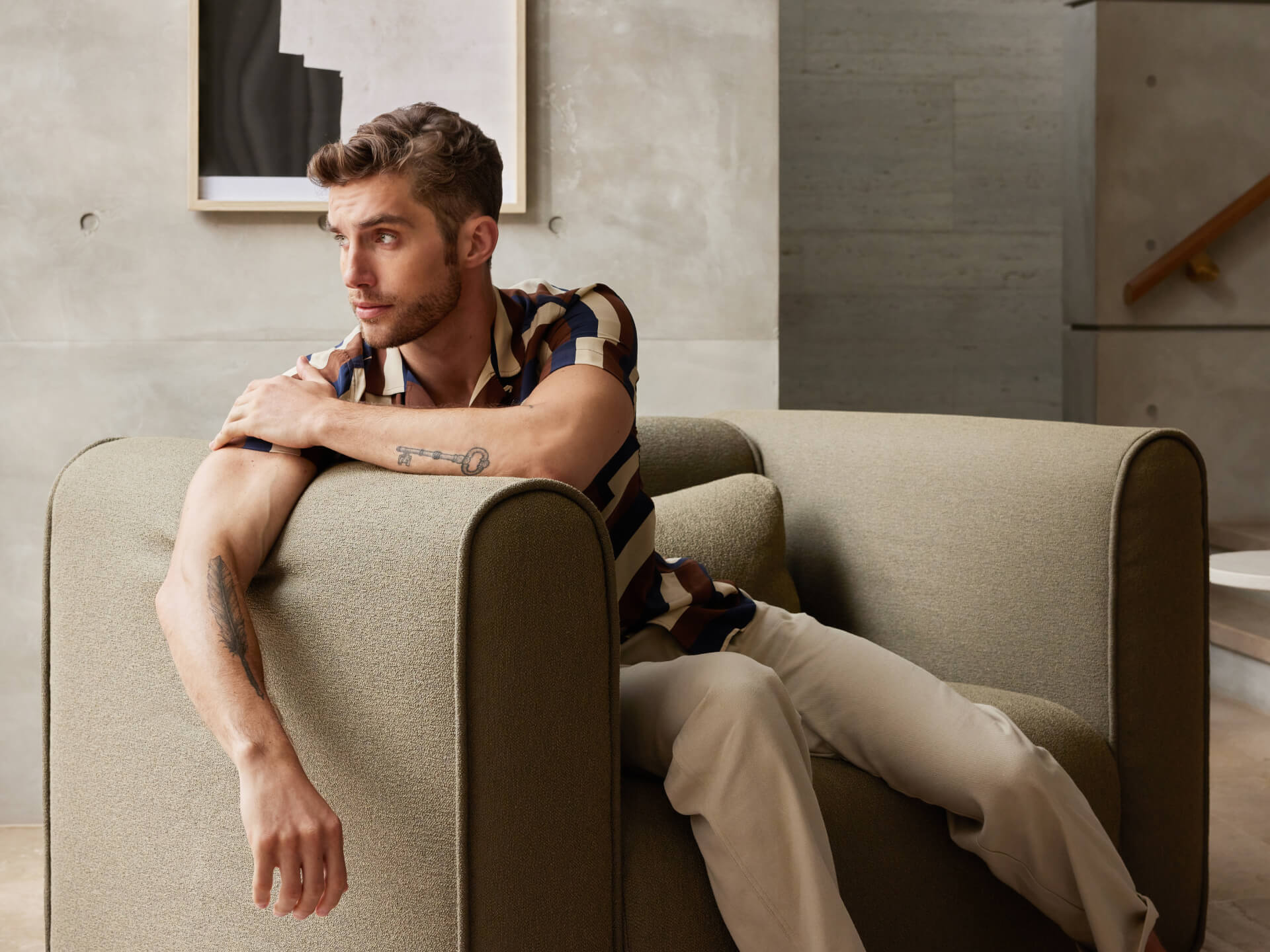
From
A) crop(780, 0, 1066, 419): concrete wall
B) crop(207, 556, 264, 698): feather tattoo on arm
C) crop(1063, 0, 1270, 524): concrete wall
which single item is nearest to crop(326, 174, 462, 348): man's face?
crop(207, 556, 264, 698): feather tattoo on arm

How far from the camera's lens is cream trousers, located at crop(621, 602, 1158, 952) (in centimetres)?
112

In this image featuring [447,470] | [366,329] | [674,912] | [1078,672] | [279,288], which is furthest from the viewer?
[279,288]

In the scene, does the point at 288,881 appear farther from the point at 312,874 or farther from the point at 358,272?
the point at 358,272

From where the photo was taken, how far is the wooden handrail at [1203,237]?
3.89 m

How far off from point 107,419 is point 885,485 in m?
1.52

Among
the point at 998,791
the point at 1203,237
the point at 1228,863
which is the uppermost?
the point at 1203,237

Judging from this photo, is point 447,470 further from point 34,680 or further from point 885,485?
point 34,680

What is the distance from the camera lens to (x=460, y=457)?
1.28 m

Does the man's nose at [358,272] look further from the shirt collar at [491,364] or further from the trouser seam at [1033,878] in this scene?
the trouser seam at [1033,878]

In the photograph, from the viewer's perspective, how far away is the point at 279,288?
7.63 ft

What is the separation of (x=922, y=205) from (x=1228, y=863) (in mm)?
3133

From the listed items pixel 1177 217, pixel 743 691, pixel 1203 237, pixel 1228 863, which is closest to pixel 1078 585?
pixel 743 691

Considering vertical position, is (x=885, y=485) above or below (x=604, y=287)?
below

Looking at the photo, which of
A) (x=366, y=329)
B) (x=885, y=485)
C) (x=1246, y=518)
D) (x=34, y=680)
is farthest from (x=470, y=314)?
(x=1246, y=518)
